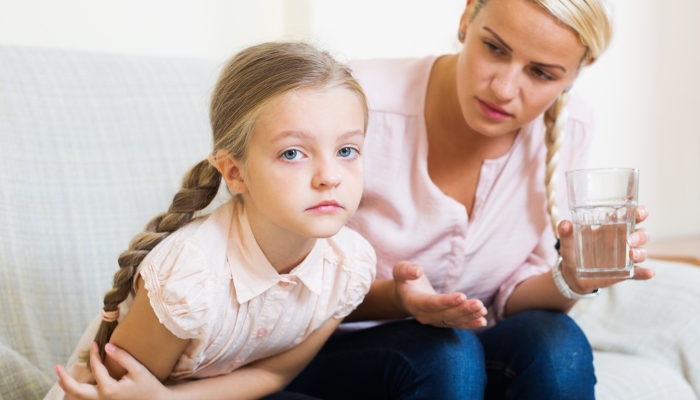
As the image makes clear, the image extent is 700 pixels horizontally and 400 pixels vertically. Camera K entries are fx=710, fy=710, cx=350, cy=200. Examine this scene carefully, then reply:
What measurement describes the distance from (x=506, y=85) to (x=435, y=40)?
123 cm

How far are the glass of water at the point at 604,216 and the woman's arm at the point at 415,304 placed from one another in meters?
0.20

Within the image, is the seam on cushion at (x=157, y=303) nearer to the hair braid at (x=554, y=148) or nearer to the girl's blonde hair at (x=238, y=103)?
the girl's blonde hair at (x=238, y=103)

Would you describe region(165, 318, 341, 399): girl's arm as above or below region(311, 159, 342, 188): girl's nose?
below

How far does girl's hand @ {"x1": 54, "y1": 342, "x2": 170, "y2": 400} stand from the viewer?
958 mm

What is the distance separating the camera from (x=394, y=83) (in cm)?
140

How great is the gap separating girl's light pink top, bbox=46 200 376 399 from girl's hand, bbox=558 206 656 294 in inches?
13.3

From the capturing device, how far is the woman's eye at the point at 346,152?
0.94 meters

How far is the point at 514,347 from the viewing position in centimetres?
123

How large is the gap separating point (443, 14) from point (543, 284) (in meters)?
1.31

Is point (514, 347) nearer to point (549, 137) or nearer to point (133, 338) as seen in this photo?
point (549, 137)

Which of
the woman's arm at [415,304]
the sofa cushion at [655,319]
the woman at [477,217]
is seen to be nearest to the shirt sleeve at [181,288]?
the woman at [477,217]

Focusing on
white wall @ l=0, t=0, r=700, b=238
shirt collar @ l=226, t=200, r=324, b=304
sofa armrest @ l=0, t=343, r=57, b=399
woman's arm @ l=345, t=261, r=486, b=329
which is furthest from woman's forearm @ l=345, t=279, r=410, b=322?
sofa armrest @ l=0, t=343, r=57, b=399

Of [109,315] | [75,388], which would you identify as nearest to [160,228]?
[109,315]

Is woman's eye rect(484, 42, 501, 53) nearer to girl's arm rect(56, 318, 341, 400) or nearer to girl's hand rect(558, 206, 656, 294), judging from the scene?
girl's hand rect(558, 206, 656, 294)
